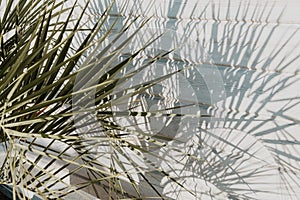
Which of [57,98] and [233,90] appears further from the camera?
[233,90]

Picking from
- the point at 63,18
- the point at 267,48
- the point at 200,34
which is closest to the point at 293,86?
the point at 267,48

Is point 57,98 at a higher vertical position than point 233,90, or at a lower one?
lower

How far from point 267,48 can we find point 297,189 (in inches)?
20.1

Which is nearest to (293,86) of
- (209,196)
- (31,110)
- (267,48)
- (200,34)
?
(267,48)

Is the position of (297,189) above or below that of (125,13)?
below

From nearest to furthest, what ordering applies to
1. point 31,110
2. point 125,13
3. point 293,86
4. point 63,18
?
point 31,110
point 293,86
point 125,13
point 63,18

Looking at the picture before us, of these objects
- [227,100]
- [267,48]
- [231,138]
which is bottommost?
[231,138]

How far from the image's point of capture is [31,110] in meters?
1.03

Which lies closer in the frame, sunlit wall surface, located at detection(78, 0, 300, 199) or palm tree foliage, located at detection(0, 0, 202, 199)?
palm tree foliage, located at detection(0, 0, 202, 199)

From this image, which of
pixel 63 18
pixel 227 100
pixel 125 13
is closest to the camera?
pixel 227 100

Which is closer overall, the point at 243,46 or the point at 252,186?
the point at 243,46

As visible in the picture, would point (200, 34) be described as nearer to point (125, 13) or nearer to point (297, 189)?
point (125, 13)

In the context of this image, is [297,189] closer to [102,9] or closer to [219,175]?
[219,175]

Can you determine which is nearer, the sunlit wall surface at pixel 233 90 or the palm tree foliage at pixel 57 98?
the palm tree foliage at pixel 57 98
